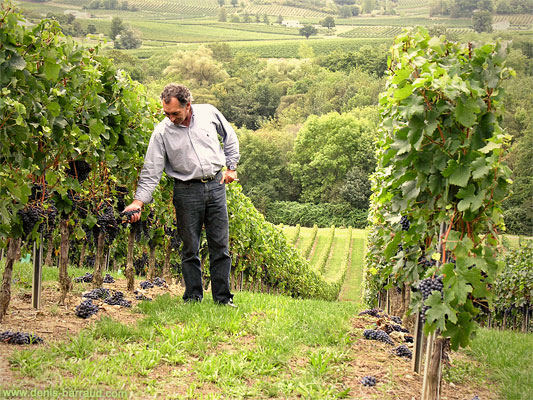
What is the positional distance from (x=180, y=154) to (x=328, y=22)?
148 m

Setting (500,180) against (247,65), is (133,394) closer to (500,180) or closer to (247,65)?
(500,180)

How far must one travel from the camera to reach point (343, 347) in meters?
4.49

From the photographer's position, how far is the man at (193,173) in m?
5.21

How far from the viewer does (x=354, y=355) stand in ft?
14.4

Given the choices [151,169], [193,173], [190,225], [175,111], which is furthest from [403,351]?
[175,111]

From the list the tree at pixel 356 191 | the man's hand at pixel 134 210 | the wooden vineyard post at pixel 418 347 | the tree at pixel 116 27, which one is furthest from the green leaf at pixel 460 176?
the tree at pixel 116 27

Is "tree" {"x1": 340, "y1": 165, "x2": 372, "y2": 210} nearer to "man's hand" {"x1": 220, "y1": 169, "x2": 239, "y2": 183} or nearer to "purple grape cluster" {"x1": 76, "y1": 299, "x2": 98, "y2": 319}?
"man's hand" {"x1": 220, "y1": 169, "x2": 239, "y2": 183}

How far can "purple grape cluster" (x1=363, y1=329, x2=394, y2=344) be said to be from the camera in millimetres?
4997

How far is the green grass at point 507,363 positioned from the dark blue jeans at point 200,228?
2498 millimetres

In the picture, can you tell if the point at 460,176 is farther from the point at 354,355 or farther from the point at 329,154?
the point at 329,154

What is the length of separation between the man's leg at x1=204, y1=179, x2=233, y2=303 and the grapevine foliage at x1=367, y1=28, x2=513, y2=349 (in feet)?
7.20

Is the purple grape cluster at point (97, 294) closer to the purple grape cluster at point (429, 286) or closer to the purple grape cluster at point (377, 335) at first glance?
the purple grape cluster at point (377, 335)

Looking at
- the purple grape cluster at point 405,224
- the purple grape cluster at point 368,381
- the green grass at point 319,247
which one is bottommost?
the green grass at point 319,247

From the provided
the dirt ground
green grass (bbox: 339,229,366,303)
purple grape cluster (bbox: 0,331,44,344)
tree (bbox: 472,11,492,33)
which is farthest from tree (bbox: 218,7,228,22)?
purple grape cluster (bbox: 0,331,44,344)
